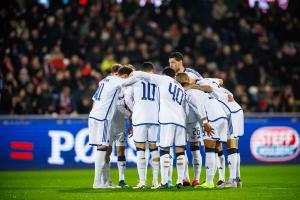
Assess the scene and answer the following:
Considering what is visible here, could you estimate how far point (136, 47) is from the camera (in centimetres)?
2798

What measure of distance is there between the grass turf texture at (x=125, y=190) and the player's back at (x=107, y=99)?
1.56 meters

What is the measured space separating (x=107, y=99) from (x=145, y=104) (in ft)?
3.53

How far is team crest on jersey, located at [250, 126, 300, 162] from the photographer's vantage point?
24.2 m

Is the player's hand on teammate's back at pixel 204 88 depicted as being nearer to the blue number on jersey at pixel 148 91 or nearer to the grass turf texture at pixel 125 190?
the blue number on jersey at pixel 148 91

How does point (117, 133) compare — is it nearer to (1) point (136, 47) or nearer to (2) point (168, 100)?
(2) point (168, 100)

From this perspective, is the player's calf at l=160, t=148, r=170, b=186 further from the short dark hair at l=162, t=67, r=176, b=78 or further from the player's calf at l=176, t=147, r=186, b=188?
→ the short dark hair at l=162, t=67, r=176, b=78

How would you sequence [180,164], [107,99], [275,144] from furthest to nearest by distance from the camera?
[275,144], [107,99], [180,164]

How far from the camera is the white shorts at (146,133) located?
15523mm

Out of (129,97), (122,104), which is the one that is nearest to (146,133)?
(129,97)

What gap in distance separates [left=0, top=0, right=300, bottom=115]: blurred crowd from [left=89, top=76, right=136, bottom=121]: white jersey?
8.39 metres

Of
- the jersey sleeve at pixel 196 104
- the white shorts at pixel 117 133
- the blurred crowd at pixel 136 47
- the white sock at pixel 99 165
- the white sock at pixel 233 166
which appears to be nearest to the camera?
the jersey sleeve at pixel 196 104

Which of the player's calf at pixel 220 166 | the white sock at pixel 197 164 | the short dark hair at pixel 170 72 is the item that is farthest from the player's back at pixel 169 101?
the player's calf at pixel 220 166

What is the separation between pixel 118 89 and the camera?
16.4 metres

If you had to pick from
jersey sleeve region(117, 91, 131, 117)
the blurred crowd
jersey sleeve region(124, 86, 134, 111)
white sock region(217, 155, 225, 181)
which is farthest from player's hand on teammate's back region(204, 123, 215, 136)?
the blurred crowd
